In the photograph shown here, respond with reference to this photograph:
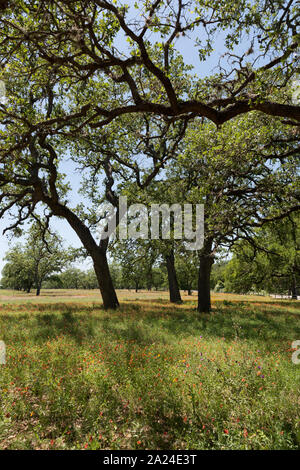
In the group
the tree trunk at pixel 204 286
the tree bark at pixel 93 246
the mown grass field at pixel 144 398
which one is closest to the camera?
the mown grass field at pixel 144 398

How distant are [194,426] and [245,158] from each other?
826 centimetres

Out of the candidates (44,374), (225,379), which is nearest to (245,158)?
Answer: (225,379)

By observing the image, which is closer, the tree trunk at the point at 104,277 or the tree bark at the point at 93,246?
the tree bark at the point at 93,246

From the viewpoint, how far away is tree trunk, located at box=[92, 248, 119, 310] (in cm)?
1481

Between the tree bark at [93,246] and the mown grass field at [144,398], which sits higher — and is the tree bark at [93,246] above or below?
above

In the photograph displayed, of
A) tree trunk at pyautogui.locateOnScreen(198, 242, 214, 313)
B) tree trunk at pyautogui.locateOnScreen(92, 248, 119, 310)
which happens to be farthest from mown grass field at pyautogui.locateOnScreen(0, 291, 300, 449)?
tree trunk at pyautogui.locateOnScreen(198, 242, 214, 313)

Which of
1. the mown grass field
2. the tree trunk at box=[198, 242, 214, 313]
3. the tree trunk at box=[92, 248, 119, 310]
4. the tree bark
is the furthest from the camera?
the tree trunk at box=[198, 242, 214, 313]

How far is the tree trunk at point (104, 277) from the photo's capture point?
48.6 feet

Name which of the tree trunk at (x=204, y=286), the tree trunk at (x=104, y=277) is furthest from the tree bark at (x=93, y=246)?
the tree trunk at (x=204, y=286)

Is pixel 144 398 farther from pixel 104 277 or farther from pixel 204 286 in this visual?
pixel 204 286

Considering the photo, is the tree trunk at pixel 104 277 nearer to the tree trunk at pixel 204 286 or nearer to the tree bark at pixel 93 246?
the tree bark at pixel 93 246

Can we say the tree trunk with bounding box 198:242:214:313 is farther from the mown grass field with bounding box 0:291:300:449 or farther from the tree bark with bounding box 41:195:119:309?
the mown grass field with bounding box 0:291:300:449
